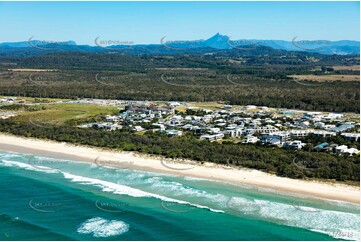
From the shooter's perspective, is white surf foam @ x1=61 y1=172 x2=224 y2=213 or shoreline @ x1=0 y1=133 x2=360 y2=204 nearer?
white surf foam @ x1=61 y1=172 x2=224 y2=213

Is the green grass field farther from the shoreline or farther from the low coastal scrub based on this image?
the shoreline

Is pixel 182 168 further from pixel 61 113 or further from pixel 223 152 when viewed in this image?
pixel 61 113

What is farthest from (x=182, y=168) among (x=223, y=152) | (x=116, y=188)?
(x=116, y=188)

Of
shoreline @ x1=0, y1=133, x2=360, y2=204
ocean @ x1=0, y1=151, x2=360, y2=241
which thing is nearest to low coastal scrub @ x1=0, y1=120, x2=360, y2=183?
shoreline @ x1=0, y1=133, x2=360, y2=204

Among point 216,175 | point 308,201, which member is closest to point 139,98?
point 216,175

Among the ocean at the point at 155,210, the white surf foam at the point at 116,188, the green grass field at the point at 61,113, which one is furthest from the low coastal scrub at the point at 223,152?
the white surf foam at the point at 116,188

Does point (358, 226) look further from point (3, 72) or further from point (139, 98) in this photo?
point (3, 72)
